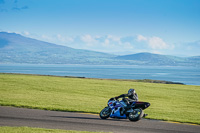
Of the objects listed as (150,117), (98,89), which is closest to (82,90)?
(98,89)

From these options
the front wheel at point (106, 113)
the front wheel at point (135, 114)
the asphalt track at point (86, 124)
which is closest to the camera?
the asphalt track at point (86, 124)

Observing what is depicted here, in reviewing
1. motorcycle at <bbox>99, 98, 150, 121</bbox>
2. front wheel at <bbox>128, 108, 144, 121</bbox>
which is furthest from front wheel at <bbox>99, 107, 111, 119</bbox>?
front wheel at <bbox>128, 108, 144, 121</bbox>

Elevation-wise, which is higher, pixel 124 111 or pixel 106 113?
pixel 124 111

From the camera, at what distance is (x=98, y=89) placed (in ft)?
107

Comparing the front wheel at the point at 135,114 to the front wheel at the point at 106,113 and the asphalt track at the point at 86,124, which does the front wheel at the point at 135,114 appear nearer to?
the asphalt track at the point at 86,124

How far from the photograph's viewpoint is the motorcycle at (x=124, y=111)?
1420 centimetres

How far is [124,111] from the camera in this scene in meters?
14.8

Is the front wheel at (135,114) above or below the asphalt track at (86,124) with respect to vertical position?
above

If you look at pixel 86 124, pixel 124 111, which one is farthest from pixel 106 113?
pixel 86 124

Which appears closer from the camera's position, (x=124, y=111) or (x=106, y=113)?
(x=124, y=111)

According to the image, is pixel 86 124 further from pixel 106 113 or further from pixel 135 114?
pixel 135 114

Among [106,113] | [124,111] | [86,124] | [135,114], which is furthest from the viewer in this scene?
[106,113]

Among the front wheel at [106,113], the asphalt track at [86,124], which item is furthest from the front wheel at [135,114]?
the front wheel at [106,113]

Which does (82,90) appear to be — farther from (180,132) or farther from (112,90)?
(180,132)
